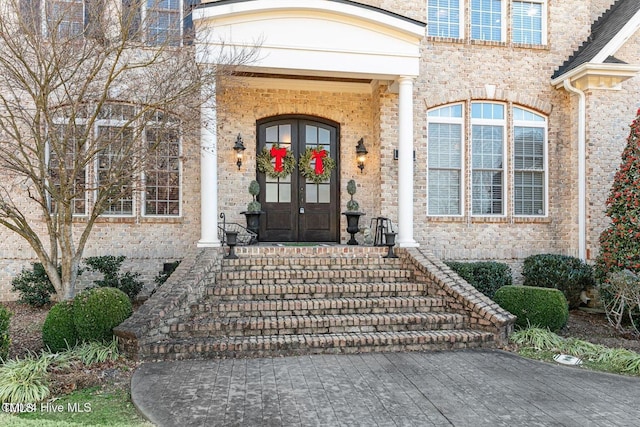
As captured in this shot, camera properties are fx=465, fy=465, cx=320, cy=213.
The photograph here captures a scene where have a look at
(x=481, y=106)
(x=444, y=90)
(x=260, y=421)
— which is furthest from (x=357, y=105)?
(x=260, y=421)

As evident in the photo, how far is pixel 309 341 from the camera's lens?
5613 mm

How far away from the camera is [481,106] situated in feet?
32.9

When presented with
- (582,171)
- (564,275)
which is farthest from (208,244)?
(582,171)

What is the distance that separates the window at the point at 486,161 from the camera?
989 cm

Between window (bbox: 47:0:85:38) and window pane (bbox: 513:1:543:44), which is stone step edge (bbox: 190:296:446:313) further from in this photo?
window pane (bbox: 513:1:543:44)

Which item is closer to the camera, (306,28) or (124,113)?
(124,113)

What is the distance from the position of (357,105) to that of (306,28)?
8.02 feet

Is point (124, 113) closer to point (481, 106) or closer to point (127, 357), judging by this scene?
point (127, 357)

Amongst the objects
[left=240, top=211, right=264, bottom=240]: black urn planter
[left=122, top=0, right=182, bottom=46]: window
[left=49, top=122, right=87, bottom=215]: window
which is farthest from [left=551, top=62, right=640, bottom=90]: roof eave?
[left=49, top=122, right=87, bottom=215]: window

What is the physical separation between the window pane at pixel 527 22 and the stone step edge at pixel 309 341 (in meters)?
7.16

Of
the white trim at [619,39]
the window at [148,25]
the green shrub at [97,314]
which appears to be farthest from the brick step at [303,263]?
the white trim at [619,39]

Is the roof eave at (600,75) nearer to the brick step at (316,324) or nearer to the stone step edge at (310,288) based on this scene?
the stone step edge at (310,288)

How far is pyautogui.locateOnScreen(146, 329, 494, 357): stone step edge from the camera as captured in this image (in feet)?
17.7

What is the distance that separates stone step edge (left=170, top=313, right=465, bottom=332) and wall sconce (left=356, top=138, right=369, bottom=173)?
4.20m
